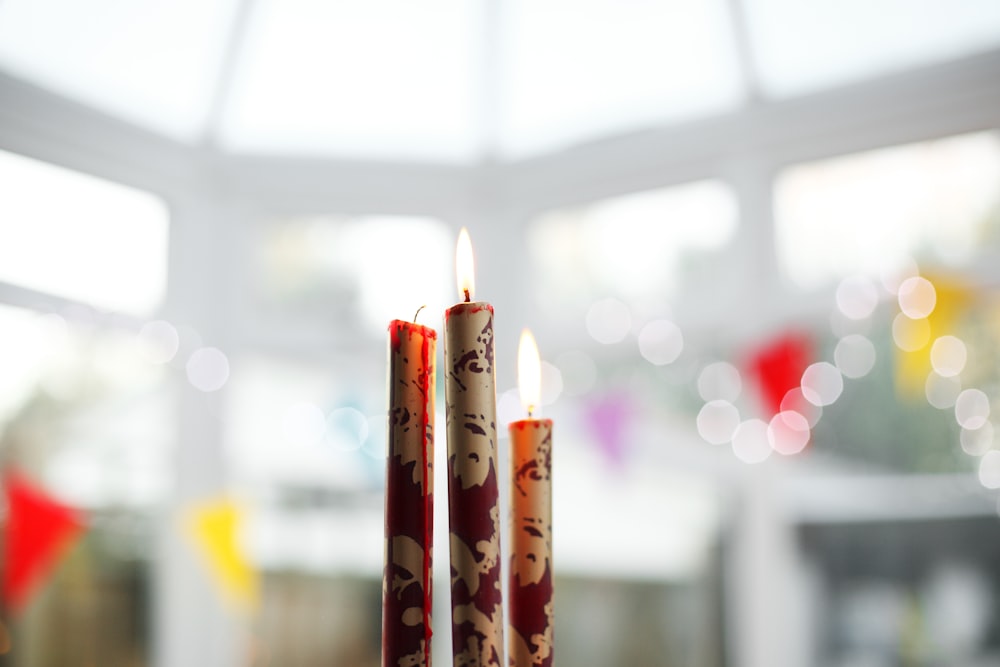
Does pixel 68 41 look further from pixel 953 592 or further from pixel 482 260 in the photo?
pixel 953 592

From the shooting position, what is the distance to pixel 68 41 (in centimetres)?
261

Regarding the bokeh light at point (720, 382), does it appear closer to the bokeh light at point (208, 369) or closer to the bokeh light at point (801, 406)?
the bokeh light at point (801, 406)

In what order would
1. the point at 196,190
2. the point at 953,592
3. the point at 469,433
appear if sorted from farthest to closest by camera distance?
1. the point at 196,190
2. the point at 953,592
3. the point at 469,433

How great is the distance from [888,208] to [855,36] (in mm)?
497

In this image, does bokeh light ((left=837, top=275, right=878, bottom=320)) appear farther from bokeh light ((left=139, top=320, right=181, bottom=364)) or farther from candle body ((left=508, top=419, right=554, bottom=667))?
candle body ((left=508, top=419, right=554, bottom=667))

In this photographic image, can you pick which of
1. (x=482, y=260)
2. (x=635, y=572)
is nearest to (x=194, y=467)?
(x=482, y=260)

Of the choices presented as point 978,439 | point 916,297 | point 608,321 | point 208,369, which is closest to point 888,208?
point 916,297

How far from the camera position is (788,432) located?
2.73 metres

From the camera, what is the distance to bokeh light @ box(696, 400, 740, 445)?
9.18 ft

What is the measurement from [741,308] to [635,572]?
87cm

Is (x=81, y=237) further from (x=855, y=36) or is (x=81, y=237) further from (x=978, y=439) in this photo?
(x=978, y=439)

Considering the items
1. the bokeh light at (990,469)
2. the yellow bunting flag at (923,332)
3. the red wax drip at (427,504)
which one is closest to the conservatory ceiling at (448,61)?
the yellow bunting flag at (923,332)

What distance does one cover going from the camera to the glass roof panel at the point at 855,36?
8.34ft

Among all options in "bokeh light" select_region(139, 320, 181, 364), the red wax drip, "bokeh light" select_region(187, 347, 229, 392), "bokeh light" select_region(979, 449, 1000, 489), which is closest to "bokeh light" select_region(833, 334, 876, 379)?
"bokeh light" select_region(979, 449, 1000, 489)
